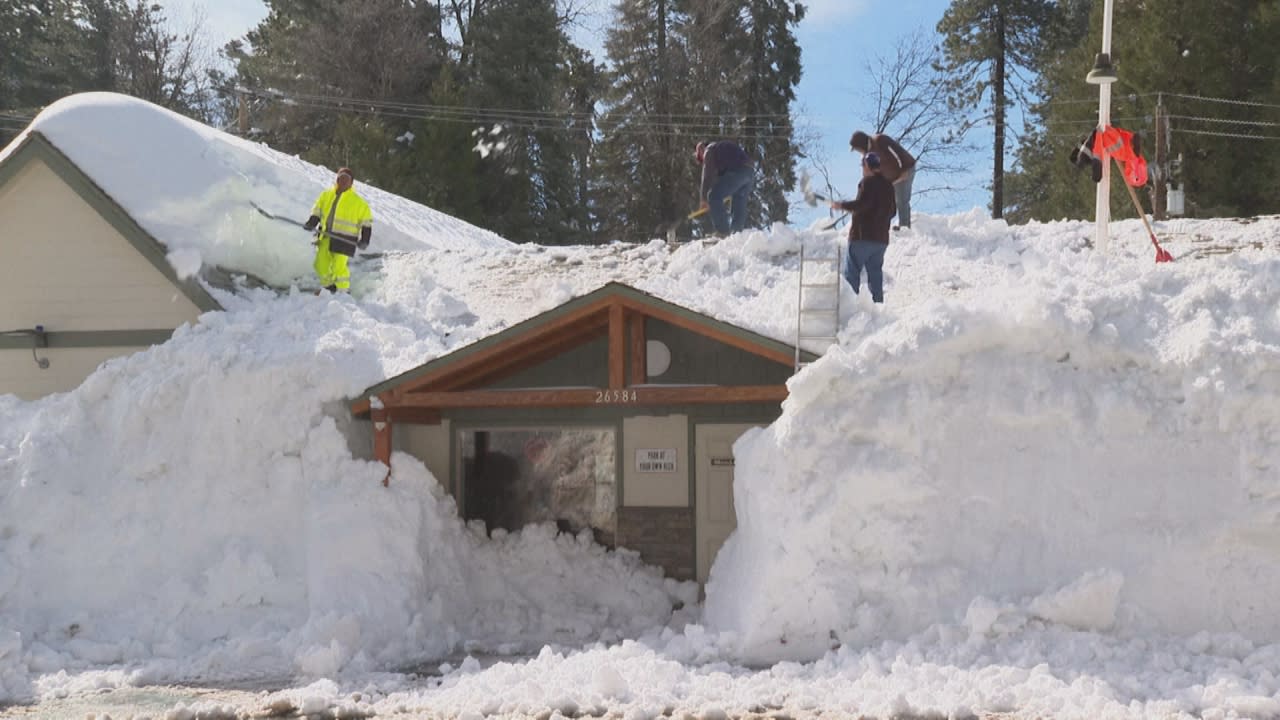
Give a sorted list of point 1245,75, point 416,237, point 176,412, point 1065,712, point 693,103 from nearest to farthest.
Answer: point 1065,712 < point 176,412 < point 416,237 < point 1245,75 < point 693,103

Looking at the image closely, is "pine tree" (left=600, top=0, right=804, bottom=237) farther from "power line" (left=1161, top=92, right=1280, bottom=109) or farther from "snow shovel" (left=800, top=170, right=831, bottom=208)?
"snow shovel" (left=800, top=170, right=831, bottom=208)

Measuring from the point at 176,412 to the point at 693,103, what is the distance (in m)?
22.1

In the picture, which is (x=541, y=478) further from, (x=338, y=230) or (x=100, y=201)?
(x=100, y=201)

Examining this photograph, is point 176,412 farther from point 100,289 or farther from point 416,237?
point 416,237

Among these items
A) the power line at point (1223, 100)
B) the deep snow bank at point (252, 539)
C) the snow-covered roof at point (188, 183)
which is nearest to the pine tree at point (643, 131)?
the power line at point (1223, 100)

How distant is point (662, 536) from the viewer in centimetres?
1275

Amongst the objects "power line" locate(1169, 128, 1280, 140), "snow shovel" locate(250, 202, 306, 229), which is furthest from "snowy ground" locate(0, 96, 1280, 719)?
"power line" locate(1169, 128, 1280, 140)

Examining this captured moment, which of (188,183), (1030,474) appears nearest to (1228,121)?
(1030,474)

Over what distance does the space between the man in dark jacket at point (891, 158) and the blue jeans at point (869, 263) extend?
1442mm

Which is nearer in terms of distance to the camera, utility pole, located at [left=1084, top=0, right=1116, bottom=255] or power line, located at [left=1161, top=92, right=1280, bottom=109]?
utility pole, located at [left=1084, top=0, right=1116, bottom=255]

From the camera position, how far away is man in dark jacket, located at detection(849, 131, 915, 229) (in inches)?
532

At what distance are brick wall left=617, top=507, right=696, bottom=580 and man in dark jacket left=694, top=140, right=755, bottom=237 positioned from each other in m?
4.01

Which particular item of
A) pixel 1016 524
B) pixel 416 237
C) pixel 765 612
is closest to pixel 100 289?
pixel 416 237

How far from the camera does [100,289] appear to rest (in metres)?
13.7
